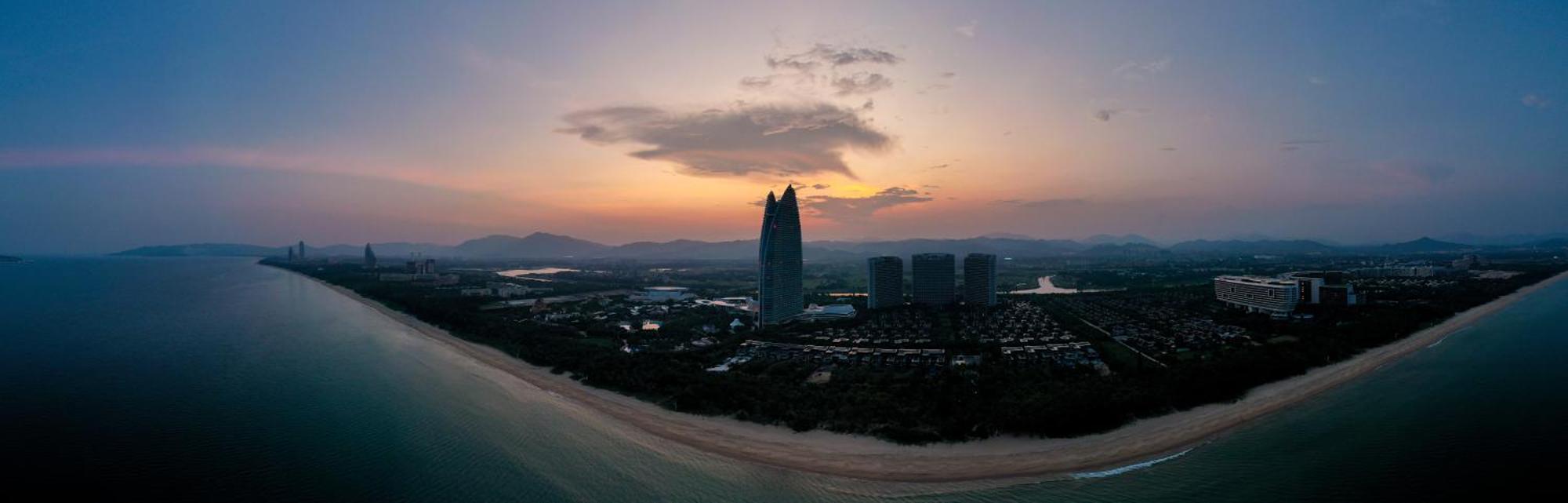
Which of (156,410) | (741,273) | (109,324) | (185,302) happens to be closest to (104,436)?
(156,410)

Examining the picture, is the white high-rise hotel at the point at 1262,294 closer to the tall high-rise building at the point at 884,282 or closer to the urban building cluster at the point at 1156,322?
the urban building cluster at the point at 1156,322

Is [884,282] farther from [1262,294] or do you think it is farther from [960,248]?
[960,248]

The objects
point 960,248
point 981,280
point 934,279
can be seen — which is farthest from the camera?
point 960,248

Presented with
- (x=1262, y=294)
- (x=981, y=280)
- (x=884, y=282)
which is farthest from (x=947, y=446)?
(x=1262, y=294)

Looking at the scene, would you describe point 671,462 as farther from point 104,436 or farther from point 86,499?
point 104,436

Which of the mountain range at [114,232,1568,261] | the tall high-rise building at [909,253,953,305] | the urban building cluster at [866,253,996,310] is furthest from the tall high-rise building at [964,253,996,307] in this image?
the mountain range at [114,232,1568,261]
